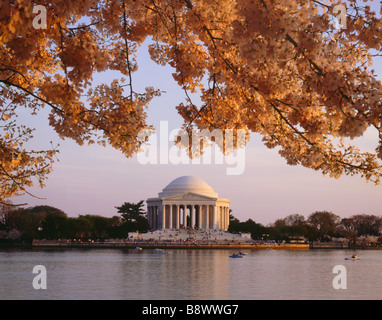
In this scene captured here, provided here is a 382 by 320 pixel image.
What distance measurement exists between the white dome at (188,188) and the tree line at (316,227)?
36.7 feet

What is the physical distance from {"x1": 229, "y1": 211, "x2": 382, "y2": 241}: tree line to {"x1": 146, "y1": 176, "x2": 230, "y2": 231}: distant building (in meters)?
5.57

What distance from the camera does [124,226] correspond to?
14538 cm

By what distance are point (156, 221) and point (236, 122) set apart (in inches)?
6120

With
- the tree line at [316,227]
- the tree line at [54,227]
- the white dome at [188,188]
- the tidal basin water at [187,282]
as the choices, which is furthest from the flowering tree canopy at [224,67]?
the white dome at [188,188]

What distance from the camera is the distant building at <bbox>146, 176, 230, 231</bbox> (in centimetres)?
16025

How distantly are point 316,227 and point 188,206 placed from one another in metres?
36.0

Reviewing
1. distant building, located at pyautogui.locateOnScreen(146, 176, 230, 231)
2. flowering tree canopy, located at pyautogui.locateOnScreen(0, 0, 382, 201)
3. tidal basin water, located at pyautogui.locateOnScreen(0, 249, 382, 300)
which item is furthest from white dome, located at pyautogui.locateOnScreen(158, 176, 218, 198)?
flowering tree canopy, located at pyautogui.locateOnScreen(0, 0, 382, 201)

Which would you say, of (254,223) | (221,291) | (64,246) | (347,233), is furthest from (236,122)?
(347,233)

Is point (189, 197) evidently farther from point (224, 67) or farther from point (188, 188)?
point (224, 67)

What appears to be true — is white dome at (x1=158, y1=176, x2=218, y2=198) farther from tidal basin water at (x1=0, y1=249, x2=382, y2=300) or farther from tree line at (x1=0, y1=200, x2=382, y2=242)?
tidal basin water at (x1=0, y1=249, x2=382, y2=300)

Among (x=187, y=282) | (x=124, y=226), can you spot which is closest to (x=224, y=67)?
(x=187, y=282)

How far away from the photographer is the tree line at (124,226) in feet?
433

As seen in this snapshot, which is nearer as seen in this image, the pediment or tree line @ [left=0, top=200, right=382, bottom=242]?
tree line @ [left=0, top=200, right=382, bottom=242]
